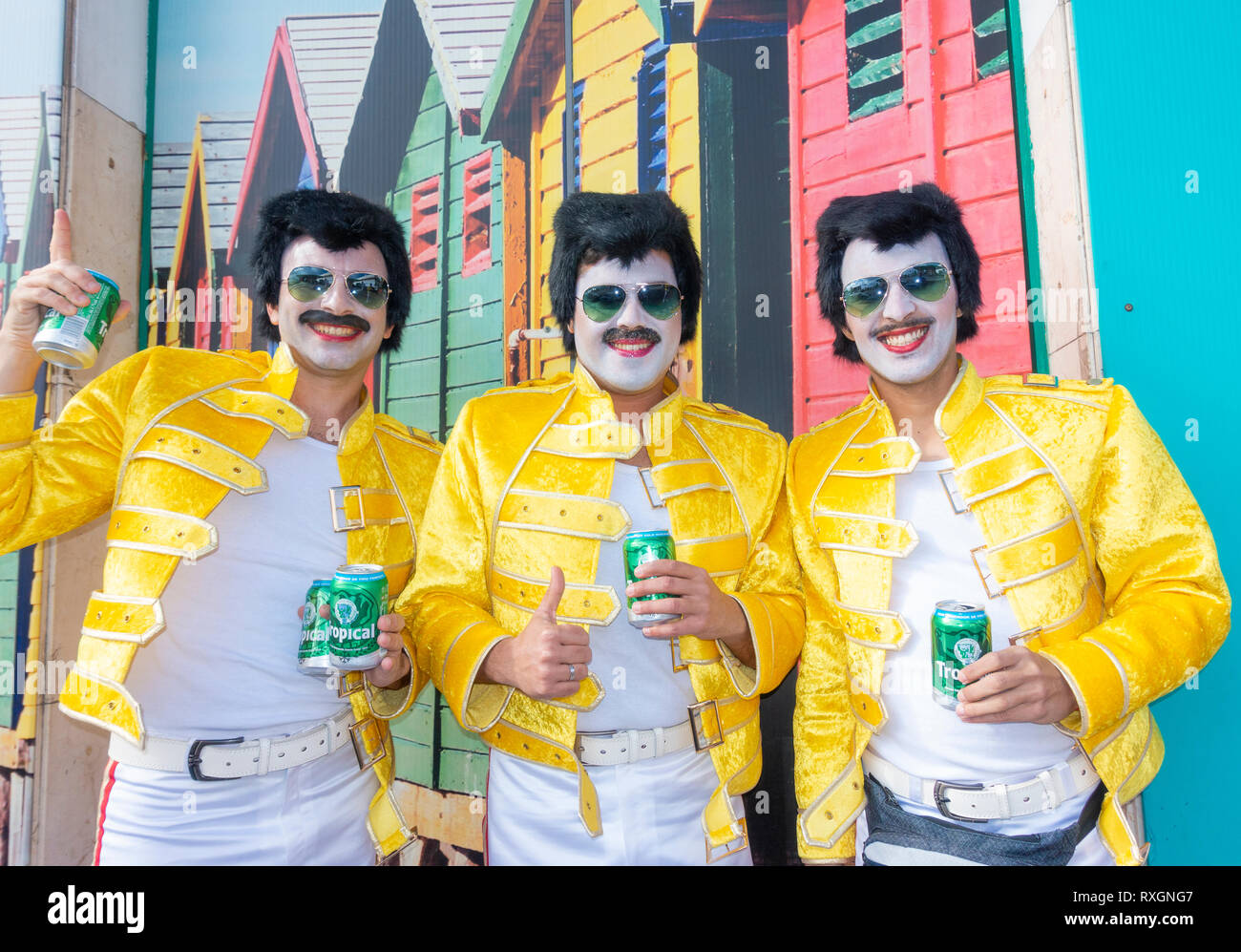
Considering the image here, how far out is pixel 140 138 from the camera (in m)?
3.53

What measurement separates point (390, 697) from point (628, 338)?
118 centimetres

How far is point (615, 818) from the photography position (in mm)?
1756

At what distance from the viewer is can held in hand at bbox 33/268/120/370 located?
1.80 meters

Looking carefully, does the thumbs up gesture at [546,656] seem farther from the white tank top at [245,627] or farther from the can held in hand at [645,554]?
the white tank top at [245,627]

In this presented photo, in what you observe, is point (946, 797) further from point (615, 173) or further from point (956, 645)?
point (615, 173)

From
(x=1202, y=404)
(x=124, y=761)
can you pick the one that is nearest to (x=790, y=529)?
(x=1202, y=404)

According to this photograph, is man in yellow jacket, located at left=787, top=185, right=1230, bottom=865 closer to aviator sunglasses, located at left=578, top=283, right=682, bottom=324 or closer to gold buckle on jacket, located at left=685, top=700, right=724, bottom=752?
gold buckle on jacket, located at left=685, top=700, right=724, bottom=752

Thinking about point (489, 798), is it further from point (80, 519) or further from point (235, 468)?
point (80, 519)

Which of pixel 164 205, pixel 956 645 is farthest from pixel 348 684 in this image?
pixel 164 205

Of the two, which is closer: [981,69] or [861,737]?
[861,737]

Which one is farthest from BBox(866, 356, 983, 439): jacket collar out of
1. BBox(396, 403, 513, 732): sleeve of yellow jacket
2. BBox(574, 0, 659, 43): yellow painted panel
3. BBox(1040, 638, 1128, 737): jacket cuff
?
BBox(574, 0, 659, 43): yellow painted panel

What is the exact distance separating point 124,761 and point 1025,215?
3.30 metres

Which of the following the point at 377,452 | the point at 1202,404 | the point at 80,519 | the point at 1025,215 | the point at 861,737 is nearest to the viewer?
the point at 861,737

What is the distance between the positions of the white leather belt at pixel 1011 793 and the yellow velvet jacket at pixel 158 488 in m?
1.37
